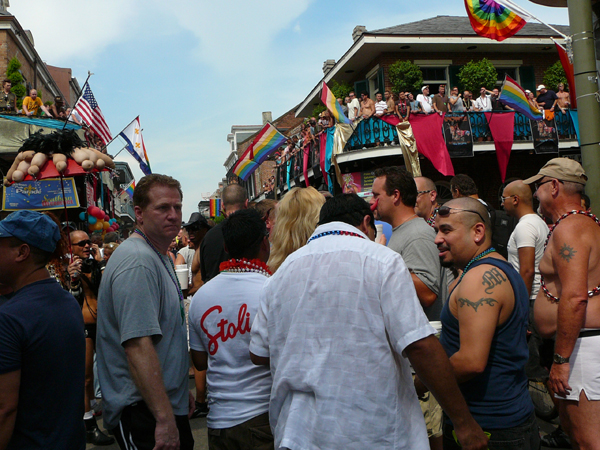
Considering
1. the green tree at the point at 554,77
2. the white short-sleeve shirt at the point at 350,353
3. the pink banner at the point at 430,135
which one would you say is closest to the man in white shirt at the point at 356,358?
the white short-sleeve shirt at the point at 350,353

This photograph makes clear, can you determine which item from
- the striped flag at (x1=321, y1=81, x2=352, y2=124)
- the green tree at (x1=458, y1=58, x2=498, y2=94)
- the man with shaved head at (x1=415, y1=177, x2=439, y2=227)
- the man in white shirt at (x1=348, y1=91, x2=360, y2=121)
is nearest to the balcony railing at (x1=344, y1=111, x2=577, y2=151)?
the man in white shirt at (x1=348, y1=91, x2=360, y2=121)

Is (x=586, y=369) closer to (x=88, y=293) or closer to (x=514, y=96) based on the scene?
(x=88, y=293)

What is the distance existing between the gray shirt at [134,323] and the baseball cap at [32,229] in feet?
0.96

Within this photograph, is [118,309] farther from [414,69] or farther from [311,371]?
[414,69]

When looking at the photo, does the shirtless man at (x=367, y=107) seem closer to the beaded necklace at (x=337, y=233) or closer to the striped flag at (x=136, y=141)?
the striped flag at (x=136, y=141)

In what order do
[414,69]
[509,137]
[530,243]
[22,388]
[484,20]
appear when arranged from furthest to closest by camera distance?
[414,69]
[509,137]
[484,20]
[530,243]
[22,388]

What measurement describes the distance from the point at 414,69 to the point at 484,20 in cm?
802

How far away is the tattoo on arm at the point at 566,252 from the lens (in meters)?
2.96

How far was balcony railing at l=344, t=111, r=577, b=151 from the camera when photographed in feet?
52.9

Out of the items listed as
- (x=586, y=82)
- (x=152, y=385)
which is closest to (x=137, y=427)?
(x=152, y=385)

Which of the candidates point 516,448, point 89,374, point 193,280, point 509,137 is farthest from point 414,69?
point 516,448

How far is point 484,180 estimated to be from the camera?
60.9 ft

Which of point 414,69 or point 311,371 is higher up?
point 414,69

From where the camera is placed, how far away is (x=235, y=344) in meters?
2.62
